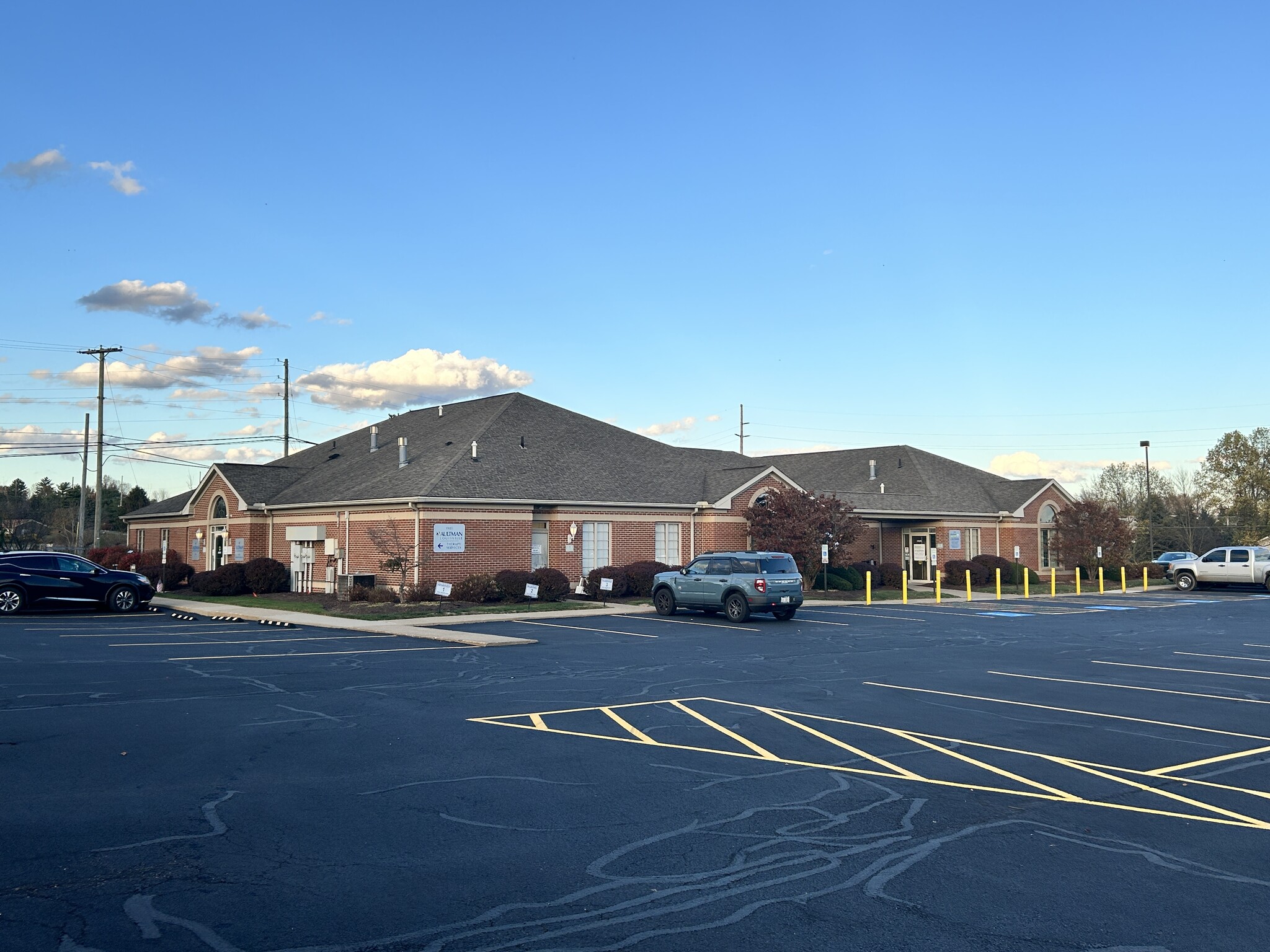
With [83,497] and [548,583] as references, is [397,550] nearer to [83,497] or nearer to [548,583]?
[548,583]

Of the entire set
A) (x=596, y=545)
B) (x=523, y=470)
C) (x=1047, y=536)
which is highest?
(x=523, y=470)

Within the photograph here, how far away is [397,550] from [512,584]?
383cm

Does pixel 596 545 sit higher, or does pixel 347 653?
pixel 596 545

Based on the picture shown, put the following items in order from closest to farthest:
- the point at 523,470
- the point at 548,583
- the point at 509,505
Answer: the point at 548,583
the point at 509,505
the point at 523,470

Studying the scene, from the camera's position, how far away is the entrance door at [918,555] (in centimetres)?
4675

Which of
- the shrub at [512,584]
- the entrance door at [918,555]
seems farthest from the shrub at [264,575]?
the entrance door at [918,555]

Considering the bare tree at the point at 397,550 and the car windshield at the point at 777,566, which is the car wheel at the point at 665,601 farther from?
the bare tree at the point at 397,550

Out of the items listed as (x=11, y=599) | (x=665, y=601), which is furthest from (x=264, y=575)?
(x=665, y=601)

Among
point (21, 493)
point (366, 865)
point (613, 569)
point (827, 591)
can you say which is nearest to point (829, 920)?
point (366, 865)

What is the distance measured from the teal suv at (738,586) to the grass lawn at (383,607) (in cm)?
354

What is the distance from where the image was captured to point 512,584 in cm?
3198

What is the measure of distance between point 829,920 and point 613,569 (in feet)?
94.4

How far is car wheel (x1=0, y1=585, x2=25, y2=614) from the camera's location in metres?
28.0

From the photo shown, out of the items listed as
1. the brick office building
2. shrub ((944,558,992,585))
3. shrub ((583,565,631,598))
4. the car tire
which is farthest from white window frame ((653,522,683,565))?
the car tire
